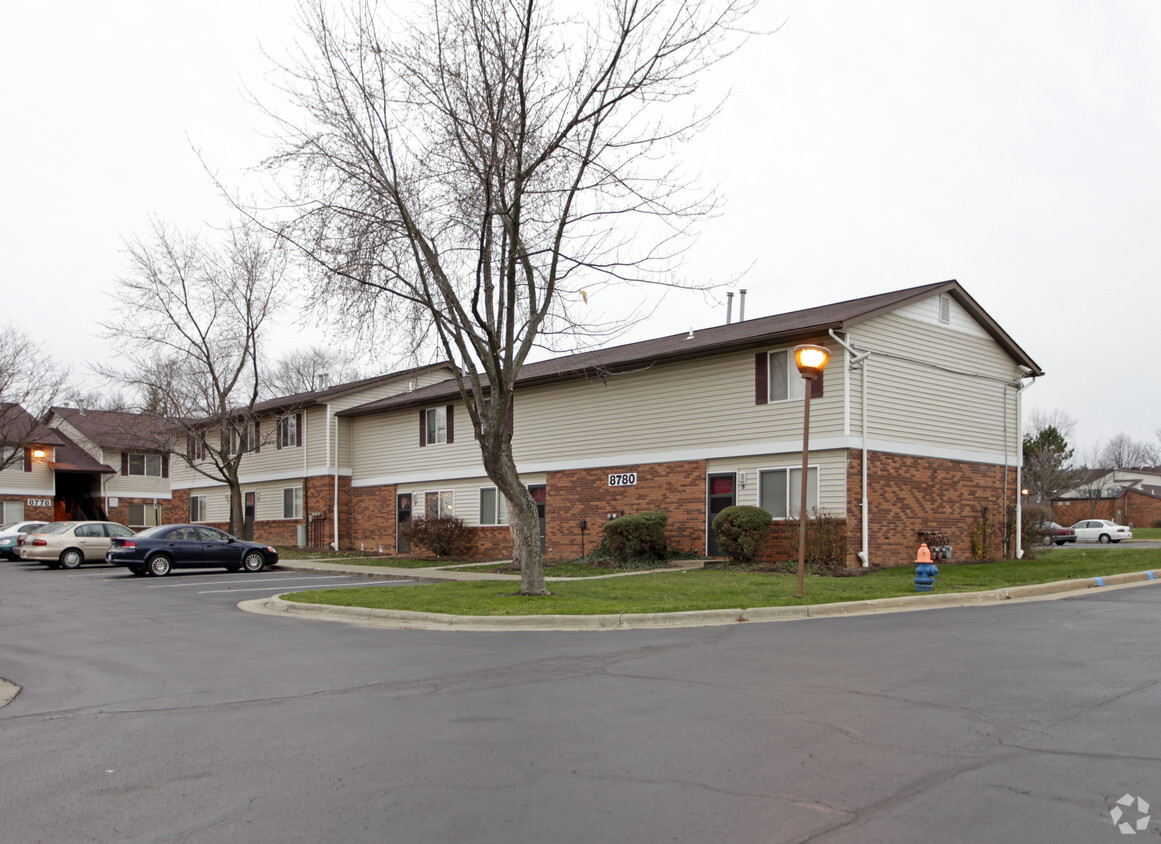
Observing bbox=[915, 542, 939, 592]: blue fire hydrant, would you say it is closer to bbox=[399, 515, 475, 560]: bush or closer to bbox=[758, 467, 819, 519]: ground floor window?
bbox=[758, 467, 819, 519]: ground floor window

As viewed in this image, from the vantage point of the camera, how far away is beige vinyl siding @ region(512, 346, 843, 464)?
74.2 feet

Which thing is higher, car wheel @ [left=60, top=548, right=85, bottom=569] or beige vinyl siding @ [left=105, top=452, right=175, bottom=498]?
beige vinyl siding @ [left=105, top=452, right=175, bottom=498]

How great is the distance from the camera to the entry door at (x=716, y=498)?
23.9m

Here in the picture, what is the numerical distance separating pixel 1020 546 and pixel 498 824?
2431 centimetres

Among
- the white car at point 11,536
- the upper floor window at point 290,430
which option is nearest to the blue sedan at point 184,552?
the white car at point 11,536

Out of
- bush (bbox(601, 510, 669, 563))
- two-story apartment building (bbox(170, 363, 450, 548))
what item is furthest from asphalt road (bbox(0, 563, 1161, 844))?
two-story apartment building (bbox(170, 363, 450, 548))

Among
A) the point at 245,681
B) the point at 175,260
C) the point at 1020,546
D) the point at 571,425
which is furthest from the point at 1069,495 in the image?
the point at 245,681

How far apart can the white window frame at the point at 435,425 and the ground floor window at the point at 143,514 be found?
33287 millimetres

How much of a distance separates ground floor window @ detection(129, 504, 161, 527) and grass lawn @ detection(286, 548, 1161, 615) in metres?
47.2

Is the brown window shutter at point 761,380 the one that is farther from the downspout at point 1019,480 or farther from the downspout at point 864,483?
the downspout at point 1019,480

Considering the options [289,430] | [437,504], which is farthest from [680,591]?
[289,430]

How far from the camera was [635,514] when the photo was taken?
2470cm

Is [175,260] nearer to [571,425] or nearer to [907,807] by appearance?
[571,425]

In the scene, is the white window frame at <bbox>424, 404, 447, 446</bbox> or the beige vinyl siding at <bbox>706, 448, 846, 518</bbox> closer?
the beige vinyl siding at <bbox>706, 448, 846, 518</bbox>
